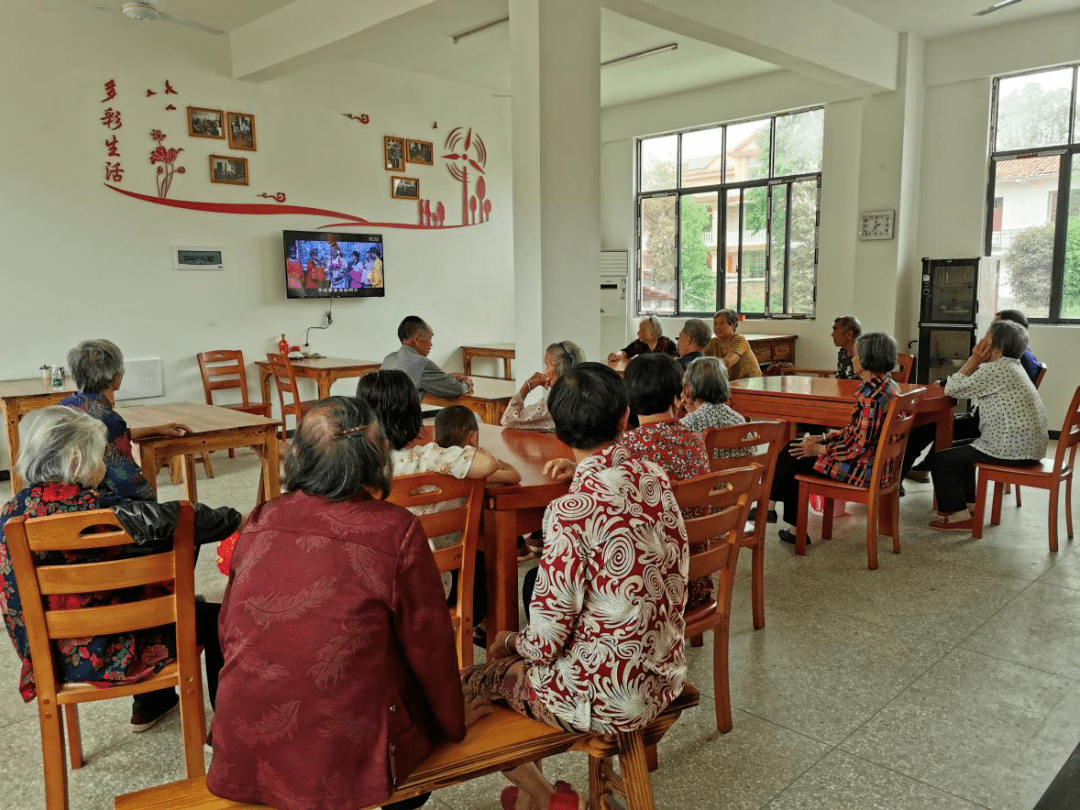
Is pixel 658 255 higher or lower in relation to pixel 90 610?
higher

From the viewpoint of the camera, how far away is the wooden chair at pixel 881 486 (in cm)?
357

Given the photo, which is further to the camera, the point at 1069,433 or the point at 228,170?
the point at 228,170

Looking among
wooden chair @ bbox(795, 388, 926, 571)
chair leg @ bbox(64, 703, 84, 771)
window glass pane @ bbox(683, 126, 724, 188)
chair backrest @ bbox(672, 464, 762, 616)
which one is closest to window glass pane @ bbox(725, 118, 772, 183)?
window glass pane @ bbox(683, 126, 724, 188)

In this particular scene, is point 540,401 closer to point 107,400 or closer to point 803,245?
point 107,400

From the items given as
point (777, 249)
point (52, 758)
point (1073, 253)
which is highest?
point (777, 249)

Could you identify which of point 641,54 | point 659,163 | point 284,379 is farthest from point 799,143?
point 284,379

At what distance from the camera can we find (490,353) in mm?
8188

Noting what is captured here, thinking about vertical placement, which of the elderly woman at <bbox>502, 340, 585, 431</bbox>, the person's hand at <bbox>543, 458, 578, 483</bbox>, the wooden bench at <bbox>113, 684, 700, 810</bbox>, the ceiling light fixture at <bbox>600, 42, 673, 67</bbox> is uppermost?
the ceiling light fixture at <bbox>600, 42, 673, 67</bbox>

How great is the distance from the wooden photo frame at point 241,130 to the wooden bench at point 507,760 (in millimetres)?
6276

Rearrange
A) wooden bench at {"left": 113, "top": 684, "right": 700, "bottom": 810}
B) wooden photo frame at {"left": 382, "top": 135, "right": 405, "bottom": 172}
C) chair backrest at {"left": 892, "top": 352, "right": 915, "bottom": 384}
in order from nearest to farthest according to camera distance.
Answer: wooden bench at {"left": 113, "top": 684, "right": 700, "bottom": 810}, chair backrest at {"left": 892, "top": 352, "right": 915, "bottom": 384}, wooden photo frame at {"left": 382, "top": 135, "right": 405, "bottom": 172}

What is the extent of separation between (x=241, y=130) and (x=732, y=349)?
4.47 meters

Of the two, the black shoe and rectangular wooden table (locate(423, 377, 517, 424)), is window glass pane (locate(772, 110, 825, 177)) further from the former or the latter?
the black shoe

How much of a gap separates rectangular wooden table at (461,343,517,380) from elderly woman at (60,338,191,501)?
15.6 ft

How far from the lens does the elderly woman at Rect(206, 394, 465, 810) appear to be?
1288 millimetres
